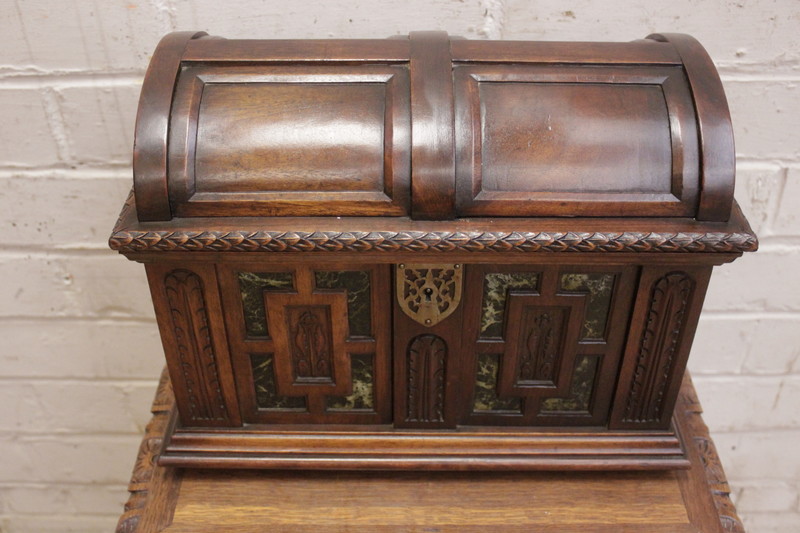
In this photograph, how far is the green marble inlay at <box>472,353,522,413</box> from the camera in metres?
1.19

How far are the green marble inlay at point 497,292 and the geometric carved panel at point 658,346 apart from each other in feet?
0.61

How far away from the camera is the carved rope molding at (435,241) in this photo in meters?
1.01

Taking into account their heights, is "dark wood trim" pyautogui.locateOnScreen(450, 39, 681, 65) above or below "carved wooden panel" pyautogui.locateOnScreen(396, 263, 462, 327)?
above

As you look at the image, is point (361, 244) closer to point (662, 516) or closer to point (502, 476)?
point (502, 476)

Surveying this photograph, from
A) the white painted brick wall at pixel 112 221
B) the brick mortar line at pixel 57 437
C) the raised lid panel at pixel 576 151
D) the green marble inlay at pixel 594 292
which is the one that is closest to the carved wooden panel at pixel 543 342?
the green marble inlay at pixel 594 292

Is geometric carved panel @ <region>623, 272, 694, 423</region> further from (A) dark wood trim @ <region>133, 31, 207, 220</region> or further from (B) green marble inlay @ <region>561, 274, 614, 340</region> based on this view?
(A) dark wood trim @ <region>133, 31, 207, 220</region>

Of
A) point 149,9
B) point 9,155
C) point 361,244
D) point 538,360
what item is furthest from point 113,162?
point 538,360

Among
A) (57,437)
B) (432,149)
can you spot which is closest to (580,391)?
(432,149)

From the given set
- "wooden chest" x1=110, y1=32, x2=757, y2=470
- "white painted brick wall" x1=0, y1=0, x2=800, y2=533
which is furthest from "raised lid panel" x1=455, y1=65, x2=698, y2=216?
"white painted brick wall" x1=0, y1=0, x2=800, y2=533

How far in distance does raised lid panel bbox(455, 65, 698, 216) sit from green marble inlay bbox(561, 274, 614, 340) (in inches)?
4.3

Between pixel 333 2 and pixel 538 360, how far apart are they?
74 cm

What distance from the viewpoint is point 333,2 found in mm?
1354

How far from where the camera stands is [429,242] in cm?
101

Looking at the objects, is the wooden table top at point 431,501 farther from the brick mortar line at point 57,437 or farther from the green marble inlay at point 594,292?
the brick mortar line at point 57,437
